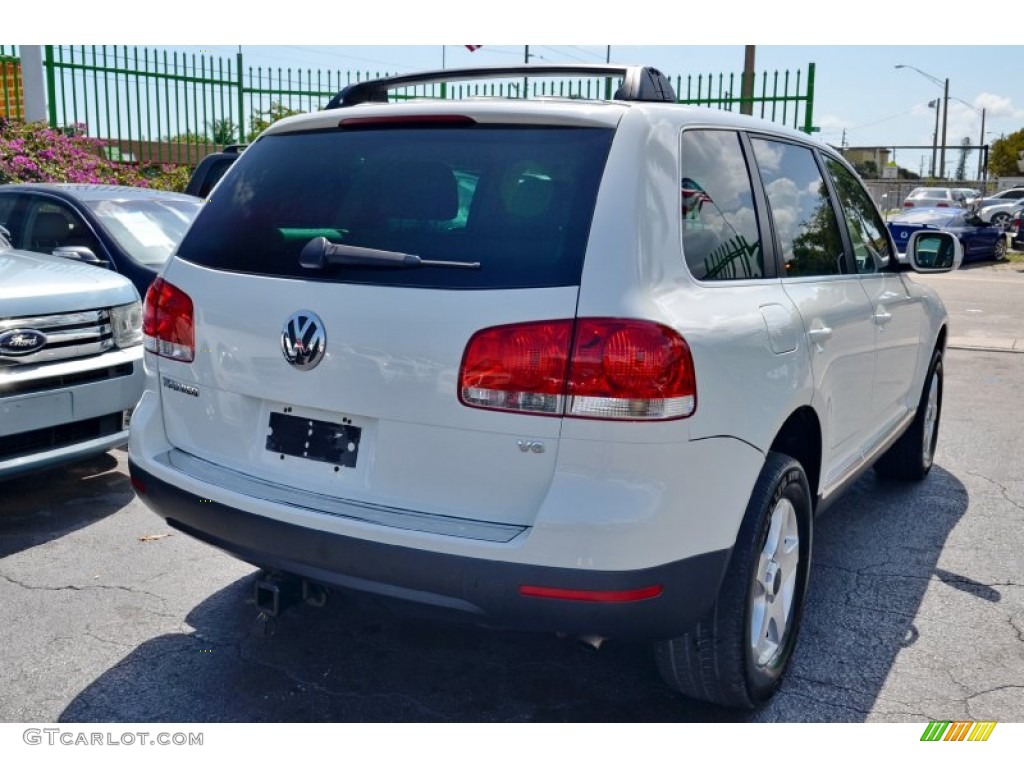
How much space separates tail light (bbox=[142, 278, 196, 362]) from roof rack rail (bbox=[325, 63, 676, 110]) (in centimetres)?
86

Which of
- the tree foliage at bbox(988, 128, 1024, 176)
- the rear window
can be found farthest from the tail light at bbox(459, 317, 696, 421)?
the tree foliage at bbox(988, 128, 1024, 176)

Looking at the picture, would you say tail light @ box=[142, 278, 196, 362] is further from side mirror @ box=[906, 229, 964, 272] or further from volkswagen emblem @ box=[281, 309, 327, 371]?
side mirror @ box=[906, 229, 964, 272]

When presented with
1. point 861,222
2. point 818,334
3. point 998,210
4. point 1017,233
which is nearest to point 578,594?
point 818,334

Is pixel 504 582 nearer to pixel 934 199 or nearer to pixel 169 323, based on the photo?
pixel 169 323

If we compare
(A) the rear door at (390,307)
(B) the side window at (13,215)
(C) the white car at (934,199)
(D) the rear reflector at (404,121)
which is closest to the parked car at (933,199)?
(C) the white car at (934,199)

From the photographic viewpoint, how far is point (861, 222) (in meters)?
4.54

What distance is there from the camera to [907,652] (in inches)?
141

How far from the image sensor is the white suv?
2.52m

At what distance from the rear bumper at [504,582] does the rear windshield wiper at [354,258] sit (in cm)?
72

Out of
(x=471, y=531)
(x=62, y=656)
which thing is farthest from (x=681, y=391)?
(x=62, y=656)

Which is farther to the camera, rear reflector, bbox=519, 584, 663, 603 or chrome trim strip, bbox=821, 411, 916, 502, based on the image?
chrome trim strip, bbox=821, 411, 916, 502

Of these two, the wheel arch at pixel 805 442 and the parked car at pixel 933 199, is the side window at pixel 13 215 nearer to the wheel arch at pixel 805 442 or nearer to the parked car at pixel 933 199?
the wheel arch at pixel 805 442

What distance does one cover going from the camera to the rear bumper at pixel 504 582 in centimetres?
252

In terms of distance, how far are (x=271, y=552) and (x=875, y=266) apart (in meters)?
2.98
